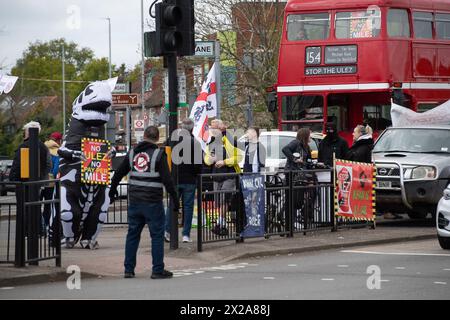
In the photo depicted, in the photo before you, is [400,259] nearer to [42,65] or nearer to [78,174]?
[78,174]

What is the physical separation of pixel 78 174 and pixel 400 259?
5097 mm

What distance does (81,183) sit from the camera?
669 inches

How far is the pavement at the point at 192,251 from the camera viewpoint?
43.3 feet

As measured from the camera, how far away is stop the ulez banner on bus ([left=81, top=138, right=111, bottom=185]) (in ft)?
55.5

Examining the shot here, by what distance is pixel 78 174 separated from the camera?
Result: 16.9 meters

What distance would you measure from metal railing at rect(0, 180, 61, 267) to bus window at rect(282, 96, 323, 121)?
12354 mm

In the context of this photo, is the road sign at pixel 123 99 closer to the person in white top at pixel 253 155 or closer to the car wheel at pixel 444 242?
the person in white top at pixel 253 155

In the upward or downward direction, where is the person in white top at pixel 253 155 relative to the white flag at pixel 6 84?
downward

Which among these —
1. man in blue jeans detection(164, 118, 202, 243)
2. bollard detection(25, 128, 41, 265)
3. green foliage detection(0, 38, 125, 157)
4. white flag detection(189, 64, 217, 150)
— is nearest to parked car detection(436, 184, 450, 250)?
man in blue jeans detection(164, 118, 202, 243)

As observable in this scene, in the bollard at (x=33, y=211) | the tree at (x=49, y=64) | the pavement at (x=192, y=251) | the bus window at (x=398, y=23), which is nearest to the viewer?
the pavement at (x=192, y=251)

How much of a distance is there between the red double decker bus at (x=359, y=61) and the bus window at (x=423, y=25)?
0.08 feet

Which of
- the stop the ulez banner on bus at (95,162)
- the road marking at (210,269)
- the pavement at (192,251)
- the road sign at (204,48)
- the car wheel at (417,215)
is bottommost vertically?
the road marking at (210,269)

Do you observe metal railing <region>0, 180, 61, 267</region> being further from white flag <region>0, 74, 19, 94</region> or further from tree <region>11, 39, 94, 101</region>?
tree <region>11, 39, 94, 101</region>

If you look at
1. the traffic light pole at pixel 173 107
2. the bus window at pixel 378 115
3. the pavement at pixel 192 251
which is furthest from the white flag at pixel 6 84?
the bus window at pixel 378 115
